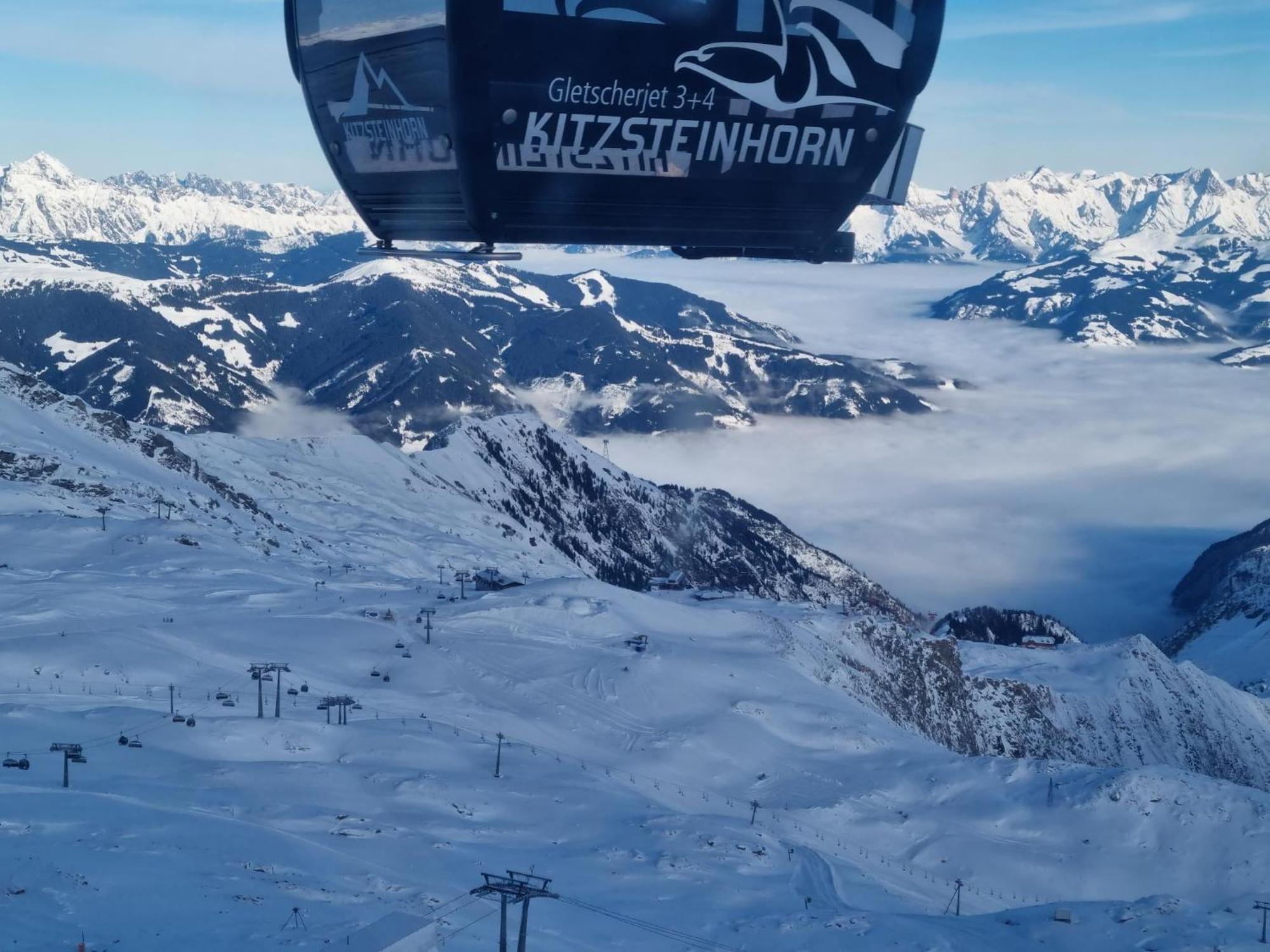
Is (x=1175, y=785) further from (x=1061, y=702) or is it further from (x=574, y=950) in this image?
(x=574, y=950)

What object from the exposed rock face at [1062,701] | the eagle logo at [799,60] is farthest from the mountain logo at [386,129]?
the exposed rock face at [1062,701]

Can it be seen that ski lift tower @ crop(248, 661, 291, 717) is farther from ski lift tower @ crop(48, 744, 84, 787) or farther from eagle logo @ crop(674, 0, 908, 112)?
eagle logo @ crop(674, 0, 908, 112)

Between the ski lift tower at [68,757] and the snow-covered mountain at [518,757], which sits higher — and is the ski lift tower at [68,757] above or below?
above

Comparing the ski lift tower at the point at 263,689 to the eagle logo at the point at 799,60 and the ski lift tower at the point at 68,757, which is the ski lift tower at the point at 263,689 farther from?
the eagle logo at the point at 799,60

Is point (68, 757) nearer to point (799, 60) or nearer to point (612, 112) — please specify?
point (612, 112)

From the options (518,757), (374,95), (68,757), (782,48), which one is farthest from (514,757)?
(782,48)

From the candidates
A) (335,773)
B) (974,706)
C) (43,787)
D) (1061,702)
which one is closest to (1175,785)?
(974,706)
